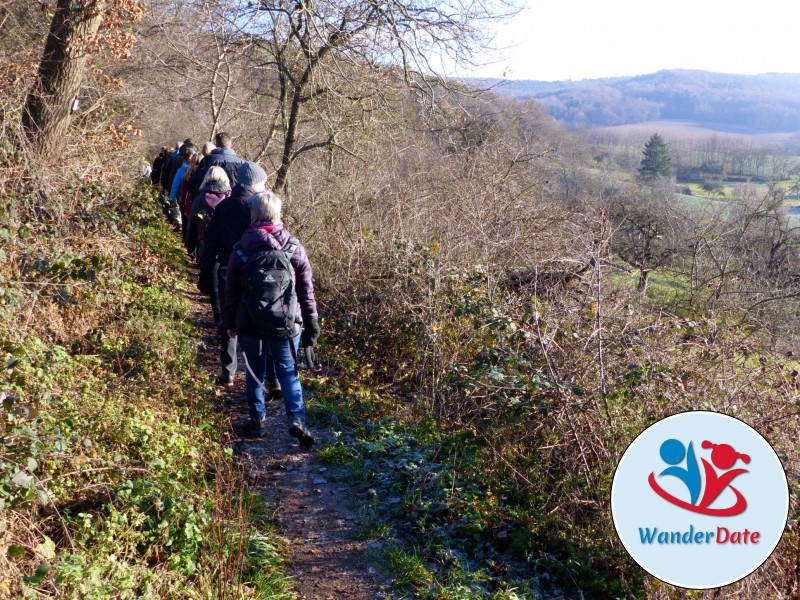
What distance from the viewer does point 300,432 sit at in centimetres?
512

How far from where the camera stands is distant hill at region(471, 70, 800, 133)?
95.4m

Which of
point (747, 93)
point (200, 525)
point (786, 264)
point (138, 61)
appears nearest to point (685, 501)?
point (200, 525)

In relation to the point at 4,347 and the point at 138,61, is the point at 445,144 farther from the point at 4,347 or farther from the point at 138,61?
the point at 138,61

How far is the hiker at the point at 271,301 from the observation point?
15.5 ft

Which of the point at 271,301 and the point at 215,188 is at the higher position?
the point at 215,188

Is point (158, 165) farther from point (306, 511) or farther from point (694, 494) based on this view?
point (694, 494)

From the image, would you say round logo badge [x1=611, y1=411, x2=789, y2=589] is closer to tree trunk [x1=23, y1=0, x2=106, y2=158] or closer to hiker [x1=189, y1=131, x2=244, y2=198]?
hiker [x1=189, y1=131, x2=244, y2=198]

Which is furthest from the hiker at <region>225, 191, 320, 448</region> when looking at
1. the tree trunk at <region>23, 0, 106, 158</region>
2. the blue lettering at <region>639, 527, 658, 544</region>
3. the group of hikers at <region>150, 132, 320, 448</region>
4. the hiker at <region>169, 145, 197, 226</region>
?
the hiker at <region>169, 145, 197, 226</region>

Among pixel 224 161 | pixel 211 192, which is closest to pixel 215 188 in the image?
pixel 211 192

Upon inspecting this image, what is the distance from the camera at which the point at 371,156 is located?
1089cm

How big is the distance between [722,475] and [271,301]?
130 inches

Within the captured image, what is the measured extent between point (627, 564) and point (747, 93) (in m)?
128

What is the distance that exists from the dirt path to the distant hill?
88.6 metres

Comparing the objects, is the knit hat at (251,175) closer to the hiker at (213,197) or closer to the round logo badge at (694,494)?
the hiker at (213,197)
